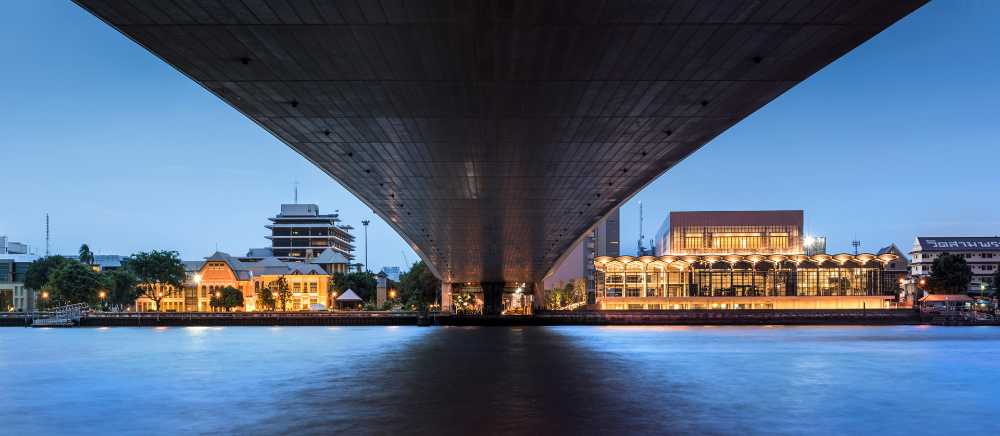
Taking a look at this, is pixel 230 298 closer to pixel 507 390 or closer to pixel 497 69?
pixel 507 390

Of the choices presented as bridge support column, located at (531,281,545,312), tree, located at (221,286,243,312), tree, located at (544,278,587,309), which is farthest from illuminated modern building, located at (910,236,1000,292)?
tree, located at (221,286,243,312)

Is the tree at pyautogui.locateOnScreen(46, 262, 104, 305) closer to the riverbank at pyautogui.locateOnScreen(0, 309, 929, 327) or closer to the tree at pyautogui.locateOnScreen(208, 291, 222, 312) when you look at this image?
the riverbank at pyautogui.locateOnScreen(0, 309, 929, 327)

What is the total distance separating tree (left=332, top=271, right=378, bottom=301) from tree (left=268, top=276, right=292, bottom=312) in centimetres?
892

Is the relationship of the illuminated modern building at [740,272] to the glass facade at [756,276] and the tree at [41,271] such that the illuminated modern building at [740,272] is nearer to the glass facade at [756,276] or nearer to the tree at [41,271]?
the glass facade at [756,276]

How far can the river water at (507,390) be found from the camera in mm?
20266

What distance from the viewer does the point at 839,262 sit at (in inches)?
4392

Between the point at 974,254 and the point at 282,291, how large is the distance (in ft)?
383

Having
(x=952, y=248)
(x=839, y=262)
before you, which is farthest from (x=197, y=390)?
(x=952, y=248)

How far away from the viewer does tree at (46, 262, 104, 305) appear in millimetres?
106812


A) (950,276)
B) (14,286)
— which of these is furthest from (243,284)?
(950,276)

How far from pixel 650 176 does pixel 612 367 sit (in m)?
8.38

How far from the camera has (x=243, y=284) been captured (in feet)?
419

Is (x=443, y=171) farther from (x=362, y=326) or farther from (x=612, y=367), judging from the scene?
(x=362, y=326)

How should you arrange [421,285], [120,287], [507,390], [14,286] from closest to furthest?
[507,390] → [120,287] → [421,285] → [14,286]
